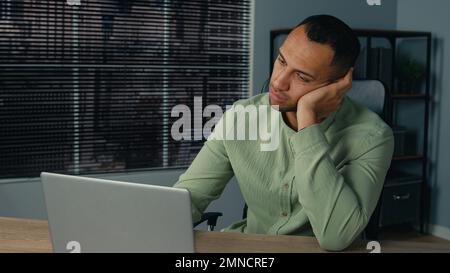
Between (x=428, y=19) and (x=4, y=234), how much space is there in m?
3.12

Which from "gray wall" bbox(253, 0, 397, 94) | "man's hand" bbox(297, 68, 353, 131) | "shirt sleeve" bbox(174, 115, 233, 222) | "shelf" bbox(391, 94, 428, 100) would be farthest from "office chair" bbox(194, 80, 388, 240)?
"shelf" bbox(391, 94, 428, 100)

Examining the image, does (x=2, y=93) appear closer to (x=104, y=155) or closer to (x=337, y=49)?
(x=104, y=155)

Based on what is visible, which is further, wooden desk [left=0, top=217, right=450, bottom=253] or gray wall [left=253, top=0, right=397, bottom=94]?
gray wall [left=253, top=0, right=397, bottom=94]

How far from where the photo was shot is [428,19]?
12.2 feet

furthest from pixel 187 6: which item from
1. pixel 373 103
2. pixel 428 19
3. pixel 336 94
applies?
pixel 336 94

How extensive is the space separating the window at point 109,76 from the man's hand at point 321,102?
1832mm

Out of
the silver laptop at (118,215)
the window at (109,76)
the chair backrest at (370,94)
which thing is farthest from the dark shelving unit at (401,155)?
the silver laptop at (118,215)

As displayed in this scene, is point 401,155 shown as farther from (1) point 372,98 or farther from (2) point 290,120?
(2) point 290,120

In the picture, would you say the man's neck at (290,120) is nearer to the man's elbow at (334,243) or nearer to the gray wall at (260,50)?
the man's elbow at (334,243)

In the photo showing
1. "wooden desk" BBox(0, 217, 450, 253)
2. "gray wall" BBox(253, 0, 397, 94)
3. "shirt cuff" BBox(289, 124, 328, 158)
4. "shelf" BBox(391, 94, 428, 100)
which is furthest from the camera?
"shelf" BBox(391, 94, 428, 100)

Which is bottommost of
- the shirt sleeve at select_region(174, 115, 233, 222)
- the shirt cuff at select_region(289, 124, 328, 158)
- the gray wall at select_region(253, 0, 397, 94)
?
the shirt sleeve at select_region(174, 115, 233, 222)

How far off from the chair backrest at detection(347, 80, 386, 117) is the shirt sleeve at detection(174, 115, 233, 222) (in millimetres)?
463

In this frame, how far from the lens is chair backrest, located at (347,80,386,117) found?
1708 millimetres

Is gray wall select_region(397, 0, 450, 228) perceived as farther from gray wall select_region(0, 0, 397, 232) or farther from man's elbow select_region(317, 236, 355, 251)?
man's elbow select_region(317, 236, 355, 251)
